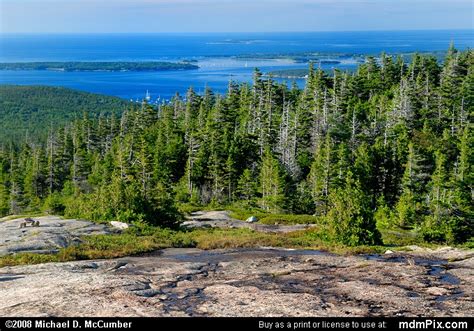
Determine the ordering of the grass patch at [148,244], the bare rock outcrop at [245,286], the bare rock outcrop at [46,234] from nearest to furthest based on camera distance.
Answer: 1. the bare rock outcrop at [245,286]
2. the grass patch at [148,244]
3. the bare rock outcrop at [46,234]

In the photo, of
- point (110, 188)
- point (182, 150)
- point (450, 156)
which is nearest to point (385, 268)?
point (110, 188)

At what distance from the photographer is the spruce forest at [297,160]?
4706 cm

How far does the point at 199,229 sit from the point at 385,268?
2378 cm

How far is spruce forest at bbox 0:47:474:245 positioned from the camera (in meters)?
47.1

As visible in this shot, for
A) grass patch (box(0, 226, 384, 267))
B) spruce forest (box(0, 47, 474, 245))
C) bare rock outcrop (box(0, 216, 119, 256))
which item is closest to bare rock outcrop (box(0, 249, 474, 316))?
grass patch (box(0, 226, 384, 267))

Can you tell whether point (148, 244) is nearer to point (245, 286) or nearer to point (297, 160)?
point (245, 286)

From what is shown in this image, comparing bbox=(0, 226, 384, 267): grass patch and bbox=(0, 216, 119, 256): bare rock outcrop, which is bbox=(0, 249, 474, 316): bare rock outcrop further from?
bbox=(0, 216, 119, 256): bare rock outcrop

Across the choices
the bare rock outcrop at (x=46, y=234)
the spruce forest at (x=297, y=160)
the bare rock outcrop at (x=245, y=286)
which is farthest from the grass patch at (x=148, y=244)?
the spruce forest at (x=297, y=160)

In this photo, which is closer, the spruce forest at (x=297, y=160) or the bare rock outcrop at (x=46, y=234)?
the bare rock outcrop at (x=46, y=234)

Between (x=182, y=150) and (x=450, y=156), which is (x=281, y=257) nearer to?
(x=450, y=156)

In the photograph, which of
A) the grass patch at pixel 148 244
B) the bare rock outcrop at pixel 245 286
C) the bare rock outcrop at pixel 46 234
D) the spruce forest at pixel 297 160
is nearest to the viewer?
the bare rock outcrop at pixel 245 286

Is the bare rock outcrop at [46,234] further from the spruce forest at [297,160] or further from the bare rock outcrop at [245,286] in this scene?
the spruce forest at [297,160]

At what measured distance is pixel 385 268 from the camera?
24.5m

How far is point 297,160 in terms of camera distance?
78.1 metres
